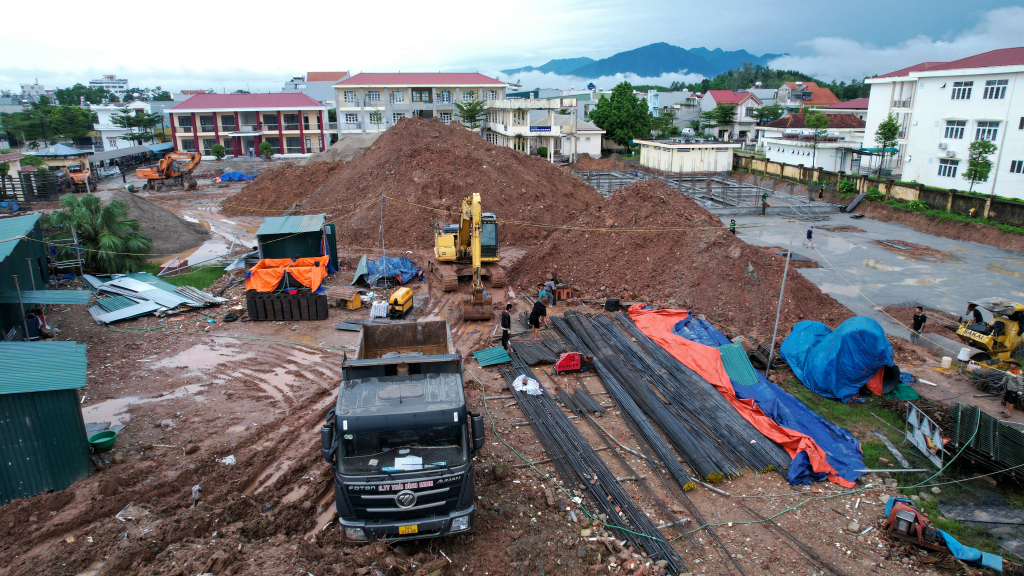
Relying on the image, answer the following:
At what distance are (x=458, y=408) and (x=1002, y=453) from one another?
1023cm

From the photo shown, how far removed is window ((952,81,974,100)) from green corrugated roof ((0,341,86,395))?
47.7 metres

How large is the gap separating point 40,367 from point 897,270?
96.9 feet

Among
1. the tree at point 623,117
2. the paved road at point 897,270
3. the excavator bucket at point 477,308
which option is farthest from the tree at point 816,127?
the excavator bucket at point 477,308

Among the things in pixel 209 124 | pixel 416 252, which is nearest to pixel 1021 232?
pixel 416 252

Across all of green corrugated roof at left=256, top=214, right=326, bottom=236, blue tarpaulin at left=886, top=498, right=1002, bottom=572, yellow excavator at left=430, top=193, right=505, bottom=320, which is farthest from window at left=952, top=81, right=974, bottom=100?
green corrugated roof at left=256, top=214, right=326, bottom=236

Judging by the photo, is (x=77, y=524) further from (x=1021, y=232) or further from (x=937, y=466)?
(x=1021, y=232)

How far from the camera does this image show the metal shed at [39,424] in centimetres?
915

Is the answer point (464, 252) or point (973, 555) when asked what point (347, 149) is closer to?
point (464, 252)

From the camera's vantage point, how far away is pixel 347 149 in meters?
52.6

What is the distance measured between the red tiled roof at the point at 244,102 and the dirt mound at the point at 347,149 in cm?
1765

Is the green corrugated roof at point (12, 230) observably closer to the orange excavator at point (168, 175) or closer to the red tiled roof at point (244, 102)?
the orange excavator at point (168, 175)

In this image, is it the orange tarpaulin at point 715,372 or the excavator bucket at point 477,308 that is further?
the excavator bucket at point 477,308

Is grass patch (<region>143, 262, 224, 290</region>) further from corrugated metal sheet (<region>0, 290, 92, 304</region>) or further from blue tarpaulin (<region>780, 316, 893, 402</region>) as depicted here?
blue tarpaulin (<region>780, 316, 893, 402</region>)

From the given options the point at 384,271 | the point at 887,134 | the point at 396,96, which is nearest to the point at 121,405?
the point at 384,271
